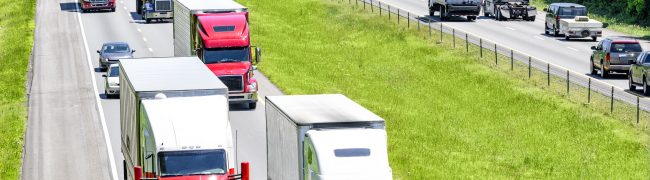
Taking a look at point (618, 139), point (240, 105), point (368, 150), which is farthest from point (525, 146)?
point (368, 150)

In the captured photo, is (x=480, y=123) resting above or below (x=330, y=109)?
below

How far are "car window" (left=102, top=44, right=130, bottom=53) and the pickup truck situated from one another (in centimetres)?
2605

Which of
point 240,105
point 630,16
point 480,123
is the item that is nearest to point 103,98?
point 240,105

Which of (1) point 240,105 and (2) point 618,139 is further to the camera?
(1) point 240,105

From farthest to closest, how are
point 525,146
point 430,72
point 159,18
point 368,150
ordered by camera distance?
point 159,18, point 430,72, point 525,146, point 368,150

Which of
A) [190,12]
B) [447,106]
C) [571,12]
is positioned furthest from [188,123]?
[571,12]

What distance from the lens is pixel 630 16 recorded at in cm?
8656

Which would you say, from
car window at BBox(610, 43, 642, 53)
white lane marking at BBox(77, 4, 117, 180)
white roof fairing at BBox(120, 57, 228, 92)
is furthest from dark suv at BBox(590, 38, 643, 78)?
white roof fairing at BBox(120, 57, 228, 92)

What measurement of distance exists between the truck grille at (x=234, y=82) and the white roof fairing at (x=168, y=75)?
36.5 ft

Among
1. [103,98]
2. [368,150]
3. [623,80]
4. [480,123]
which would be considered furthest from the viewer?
[623,80]

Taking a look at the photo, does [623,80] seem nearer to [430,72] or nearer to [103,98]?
[430,72]

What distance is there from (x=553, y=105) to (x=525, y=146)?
8.84 meters

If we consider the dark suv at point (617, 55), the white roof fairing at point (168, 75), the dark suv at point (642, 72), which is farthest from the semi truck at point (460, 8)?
the white roof fairing at point (168, 75)

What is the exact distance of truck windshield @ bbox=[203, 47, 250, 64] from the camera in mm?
47125
